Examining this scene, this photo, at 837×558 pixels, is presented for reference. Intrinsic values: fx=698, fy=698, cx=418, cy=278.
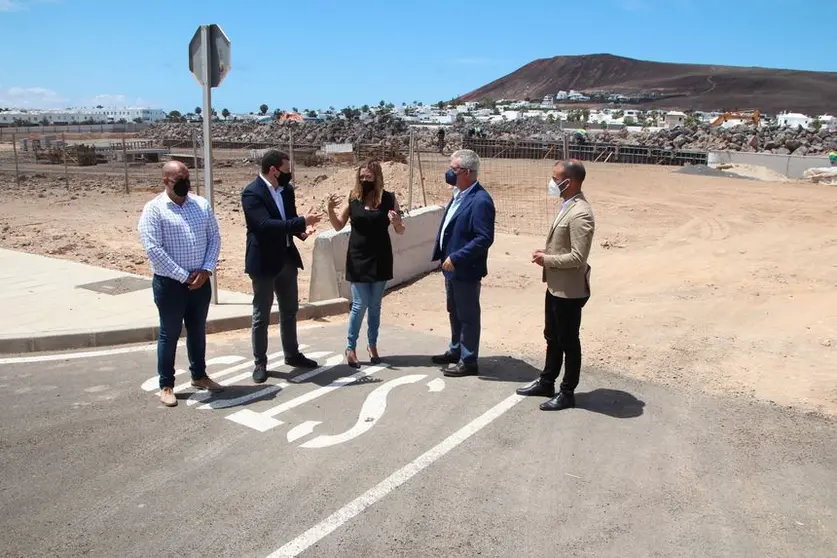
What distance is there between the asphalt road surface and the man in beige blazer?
1.39 ft

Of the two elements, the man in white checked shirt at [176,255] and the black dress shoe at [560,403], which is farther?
the black dress shoe at [560,403]

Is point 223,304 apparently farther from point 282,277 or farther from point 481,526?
point 481,526

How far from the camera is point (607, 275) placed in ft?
36.4

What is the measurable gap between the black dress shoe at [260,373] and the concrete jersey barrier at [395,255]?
2.73 metres

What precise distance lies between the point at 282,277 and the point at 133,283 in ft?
12.6

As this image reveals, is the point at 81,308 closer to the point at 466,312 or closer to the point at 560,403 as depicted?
the point at 466,312

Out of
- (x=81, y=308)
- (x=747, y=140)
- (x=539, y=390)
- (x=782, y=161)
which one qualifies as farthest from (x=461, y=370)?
(x=747, y=140)

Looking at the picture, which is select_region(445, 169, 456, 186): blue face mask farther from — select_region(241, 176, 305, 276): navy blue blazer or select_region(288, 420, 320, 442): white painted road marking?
select_region(288, 420, 320, 442): white painted road marking

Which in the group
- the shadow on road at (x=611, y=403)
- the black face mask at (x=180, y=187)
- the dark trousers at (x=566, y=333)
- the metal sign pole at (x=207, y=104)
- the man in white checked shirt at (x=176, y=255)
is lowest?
the shadow on road at (x=611, y=403)

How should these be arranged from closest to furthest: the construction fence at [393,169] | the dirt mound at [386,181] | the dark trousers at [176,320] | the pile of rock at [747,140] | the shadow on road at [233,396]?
the dark trousers at [176,320] → the shadow on road at [233,396] → the construction fence at [393,169] → the dirt mound at [386,181] → the pile of rock at [747,140]

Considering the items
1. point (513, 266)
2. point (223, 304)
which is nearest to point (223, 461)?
point (223, 304)

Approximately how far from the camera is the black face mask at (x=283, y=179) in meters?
5.83

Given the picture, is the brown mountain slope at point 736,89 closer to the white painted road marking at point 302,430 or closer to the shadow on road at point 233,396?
the shadow on road at point 233,396

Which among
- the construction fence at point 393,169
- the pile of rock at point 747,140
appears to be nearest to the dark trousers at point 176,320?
the construction fence at point 393,169
